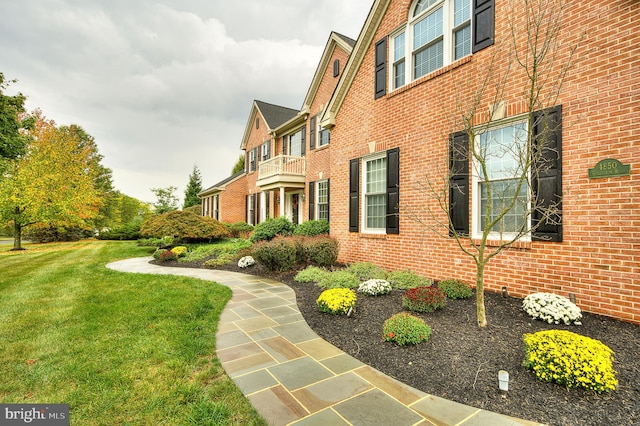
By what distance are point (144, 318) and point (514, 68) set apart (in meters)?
7.30

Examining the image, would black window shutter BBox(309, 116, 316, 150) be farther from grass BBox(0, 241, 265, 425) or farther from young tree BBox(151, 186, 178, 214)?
young tree BBox(151, 186, 178, 214)

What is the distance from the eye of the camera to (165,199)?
3186 centimetres

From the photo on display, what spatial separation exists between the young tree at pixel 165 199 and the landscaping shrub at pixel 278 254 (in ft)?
91.8

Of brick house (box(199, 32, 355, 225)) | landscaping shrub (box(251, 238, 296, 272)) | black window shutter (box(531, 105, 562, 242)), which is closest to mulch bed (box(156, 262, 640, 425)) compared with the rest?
black window shutter (box(531, 105, 562, 242))

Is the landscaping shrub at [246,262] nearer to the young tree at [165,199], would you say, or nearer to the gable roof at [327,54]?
the gable roof at [327,54]

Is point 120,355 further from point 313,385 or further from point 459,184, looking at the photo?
point 459,184

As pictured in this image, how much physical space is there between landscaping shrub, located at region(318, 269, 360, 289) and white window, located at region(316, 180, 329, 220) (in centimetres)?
581

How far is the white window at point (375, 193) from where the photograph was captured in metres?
7.32

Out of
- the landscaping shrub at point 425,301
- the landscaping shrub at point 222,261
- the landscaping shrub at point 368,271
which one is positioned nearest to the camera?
the landscaping shrub at point 425,301

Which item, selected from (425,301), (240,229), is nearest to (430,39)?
(425,301)

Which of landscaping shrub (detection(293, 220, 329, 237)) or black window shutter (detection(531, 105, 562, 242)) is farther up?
black window shutter (detection(531, 105, 562, 242))

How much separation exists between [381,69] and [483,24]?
2.60 metres

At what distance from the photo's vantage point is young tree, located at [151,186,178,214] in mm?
31484

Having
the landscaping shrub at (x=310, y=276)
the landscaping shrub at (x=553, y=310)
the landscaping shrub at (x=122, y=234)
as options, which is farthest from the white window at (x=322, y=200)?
the landscaping shrub at (x=122, y=234)
